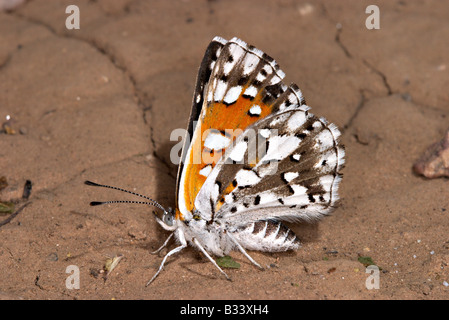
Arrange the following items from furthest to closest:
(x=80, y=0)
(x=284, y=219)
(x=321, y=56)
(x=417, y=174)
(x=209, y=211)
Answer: (x=80, y=0) → (x=321, y=56) → (x=417, y=174) → (x=284, y=219) → (x=209, y=211)

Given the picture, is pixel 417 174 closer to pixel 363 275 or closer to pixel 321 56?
pixel 363 275

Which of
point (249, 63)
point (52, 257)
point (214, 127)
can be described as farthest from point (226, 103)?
point (52, 257)

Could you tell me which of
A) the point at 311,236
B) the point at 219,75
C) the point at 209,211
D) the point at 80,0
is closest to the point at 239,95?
the point at 219,75

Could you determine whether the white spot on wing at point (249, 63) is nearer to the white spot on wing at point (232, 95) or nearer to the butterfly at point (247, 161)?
the butterfly at point (247, 161)

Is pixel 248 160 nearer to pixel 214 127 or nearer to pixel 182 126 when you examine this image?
pixel 214 127

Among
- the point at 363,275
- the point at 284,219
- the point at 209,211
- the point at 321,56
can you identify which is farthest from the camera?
the point at 321,56

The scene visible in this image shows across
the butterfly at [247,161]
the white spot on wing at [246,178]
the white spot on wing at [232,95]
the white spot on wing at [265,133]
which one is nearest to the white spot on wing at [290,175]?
the butterfly at [247,161]
